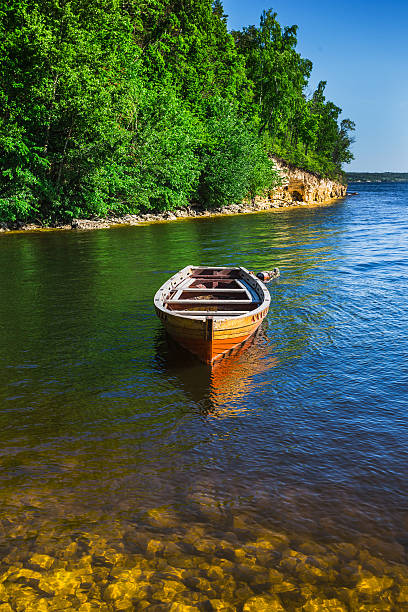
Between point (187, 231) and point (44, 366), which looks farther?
point (187, 231)

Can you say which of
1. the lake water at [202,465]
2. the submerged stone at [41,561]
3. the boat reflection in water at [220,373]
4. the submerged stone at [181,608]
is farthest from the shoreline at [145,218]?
the submerged stone at [181,608]

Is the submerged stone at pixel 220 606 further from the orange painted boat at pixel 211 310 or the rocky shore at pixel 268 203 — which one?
the rocky shore at pixel 268 203

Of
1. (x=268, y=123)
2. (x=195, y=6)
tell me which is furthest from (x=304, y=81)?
(x=195, y=6)

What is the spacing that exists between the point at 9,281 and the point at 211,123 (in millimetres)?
36548

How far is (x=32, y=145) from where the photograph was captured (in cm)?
2862

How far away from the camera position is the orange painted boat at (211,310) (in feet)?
25.8

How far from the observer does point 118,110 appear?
30.8 m

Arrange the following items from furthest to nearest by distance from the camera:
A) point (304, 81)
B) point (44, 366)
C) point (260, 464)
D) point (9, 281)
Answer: point (304, 81) < point (9, 281) < point (44, 366) < point (260, 464)

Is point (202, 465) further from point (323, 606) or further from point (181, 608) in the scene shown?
point (323, 606)

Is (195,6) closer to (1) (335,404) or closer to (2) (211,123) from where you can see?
(2) (211,123)

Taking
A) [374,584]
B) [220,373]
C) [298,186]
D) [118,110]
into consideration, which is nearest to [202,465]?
[374,584]

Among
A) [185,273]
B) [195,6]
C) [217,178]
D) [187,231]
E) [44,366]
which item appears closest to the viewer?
[44,366]

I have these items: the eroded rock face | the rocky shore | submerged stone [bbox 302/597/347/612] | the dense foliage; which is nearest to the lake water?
submerged stone [bbox 302/597/347/612]

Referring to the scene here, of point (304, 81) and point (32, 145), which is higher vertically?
point (304, 81)
